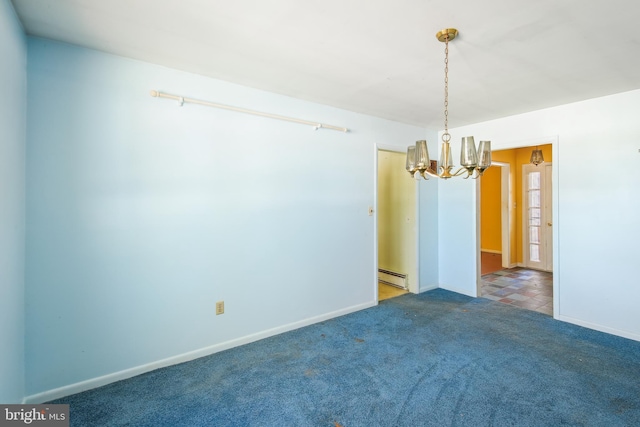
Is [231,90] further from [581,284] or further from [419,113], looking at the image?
[581,284]

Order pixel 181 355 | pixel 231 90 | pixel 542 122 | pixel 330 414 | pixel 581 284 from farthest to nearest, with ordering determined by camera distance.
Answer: pixel 542 122
pixel 581 284
pixel 231 90
pixel 181 355
pixel 330 414

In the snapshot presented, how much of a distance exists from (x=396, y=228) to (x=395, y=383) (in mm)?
2835

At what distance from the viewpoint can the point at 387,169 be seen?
193 inches

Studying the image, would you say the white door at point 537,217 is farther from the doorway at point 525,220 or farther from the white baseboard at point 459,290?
the white baseboard at point 459,290

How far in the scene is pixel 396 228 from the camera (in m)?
4.79

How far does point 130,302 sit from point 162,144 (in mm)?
1259

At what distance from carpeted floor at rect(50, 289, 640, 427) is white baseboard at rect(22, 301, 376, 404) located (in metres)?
0.05

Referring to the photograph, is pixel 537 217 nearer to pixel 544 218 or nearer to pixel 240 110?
pixel 544 218

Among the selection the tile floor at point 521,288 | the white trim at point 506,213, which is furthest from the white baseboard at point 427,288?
the white trim at point 506,213

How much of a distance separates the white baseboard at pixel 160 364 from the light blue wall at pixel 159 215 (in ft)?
0.13

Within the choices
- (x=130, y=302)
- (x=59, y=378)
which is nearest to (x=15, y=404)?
(x=59, y=378)

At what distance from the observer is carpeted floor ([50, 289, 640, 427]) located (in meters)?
1.88

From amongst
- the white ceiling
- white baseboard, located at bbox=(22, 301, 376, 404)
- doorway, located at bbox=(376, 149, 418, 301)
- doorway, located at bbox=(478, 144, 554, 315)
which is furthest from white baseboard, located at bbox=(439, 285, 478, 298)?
the white ceiling

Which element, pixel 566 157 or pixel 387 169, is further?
pixel 387 169
